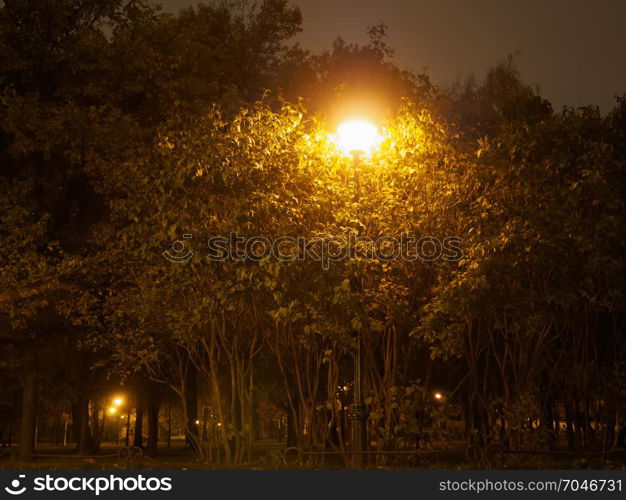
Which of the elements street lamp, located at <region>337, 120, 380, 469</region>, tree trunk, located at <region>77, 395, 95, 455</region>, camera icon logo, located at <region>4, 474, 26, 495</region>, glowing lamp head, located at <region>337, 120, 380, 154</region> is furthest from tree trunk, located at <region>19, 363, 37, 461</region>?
glowing lamp head, located at <region>337, 120, 380, 154</region>

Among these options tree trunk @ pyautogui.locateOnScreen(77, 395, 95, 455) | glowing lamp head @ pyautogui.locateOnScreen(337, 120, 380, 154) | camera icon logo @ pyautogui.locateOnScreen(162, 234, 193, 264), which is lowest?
tree trunk @ pyautogui.locateOnScreen(77, 395, 95, 455)

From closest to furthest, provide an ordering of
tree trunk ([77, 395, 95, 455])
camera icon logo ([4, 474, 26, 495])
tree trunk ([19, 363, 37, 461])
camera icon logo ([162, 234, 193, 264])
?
camera icon logo ([4, 474, 26, 495]) < camera icon logo ([162, 234, 193, 264]) < tree trunk ([19, 363, 37, 461]) < tree trunk ([77, 395, 95, 455])

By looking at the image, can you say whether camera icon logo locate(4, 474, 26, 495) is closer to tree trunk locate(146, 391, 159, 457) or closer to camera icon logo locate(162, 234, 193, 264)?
camera icon logo locate(162, 234, 193, 264)

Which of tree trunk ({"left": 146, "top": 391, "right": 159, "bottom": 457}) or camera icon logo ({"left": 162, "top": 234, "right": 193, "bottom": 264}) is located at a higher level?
camera icon logo ({"left": 162, "top": 234, "right": 193, "bottom": 264})

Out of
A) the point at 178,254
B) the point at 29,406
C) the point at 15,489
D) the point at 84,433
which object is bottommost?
the point at 15,489

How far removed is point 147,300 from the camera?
57.3 feet

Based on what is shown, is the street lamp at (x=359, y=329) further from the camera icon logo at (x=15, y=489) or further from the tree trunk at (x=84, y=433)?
the tree trunk at (x=84, y=433)

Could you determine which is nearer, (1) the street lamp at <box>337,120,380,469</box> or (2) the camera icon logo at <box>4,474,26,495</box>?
(2) the camera icon logo at <box>4,474,26,495</box>

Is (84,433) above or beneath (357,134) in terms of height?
beneath

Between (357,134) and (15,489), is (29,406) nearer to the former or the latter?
(15,489)

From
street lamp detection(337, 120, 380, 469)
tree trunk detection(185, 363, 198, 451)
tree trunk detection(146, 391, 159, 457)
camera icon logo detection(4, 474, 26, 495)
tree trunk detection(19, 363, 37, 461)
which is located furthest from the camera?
tree trunk detection(146, 391, 159, 457)

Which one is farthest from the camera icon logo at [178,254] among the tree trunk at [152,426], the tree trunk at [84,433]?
the tree trunk at [84,433]

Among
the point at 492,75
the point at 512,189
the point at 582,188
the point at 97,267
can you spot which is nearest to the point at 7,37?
the point at 97,267

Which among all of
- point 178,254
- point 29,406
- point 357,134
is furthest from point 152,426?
point 357,134
